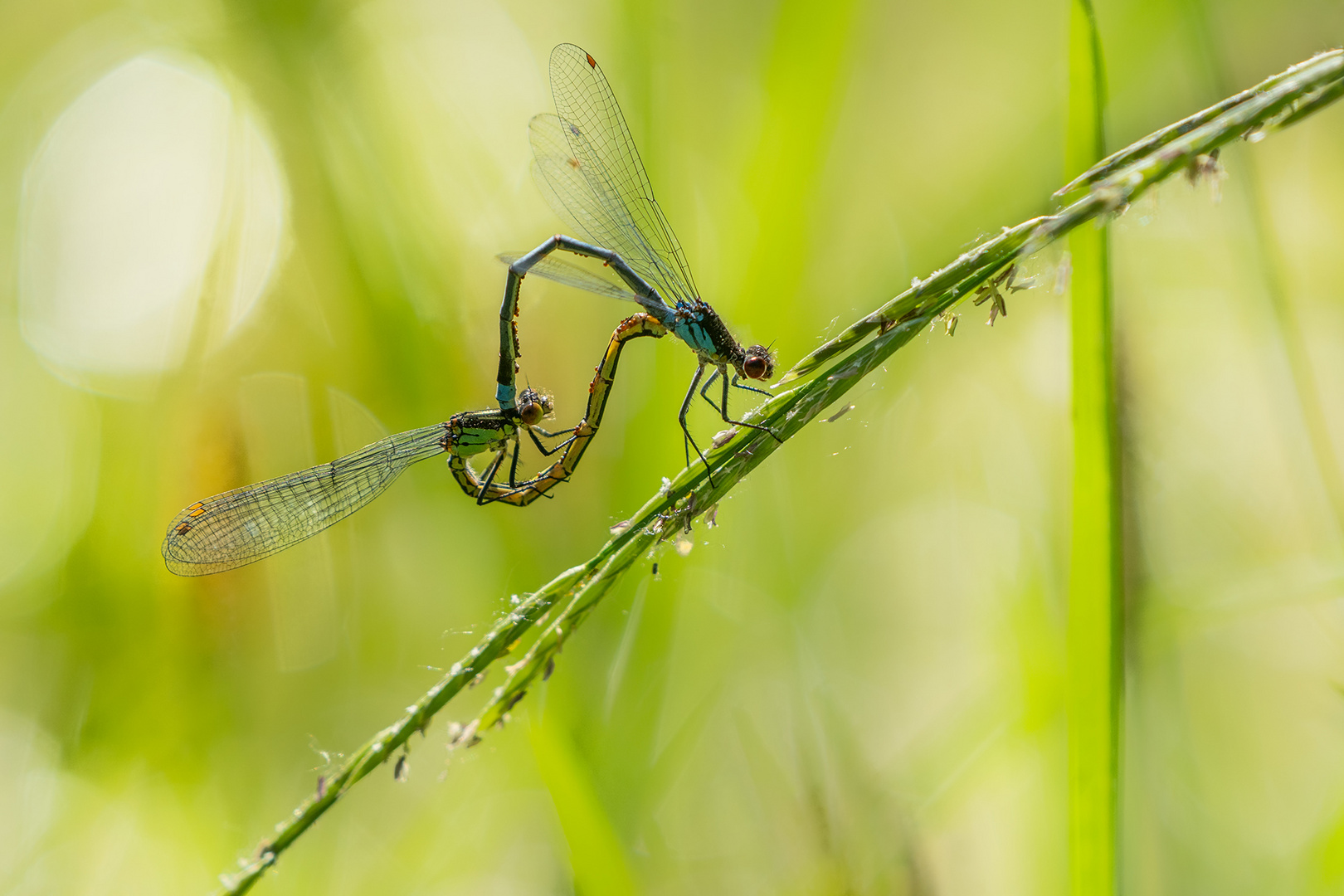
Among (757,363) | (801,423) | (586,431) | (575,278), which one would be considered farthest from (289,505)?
(801,423)

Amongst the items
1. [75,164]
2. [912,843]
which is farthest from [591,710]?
[75,164]

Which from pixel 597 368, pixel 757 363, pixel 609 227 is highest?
pixel 609 227

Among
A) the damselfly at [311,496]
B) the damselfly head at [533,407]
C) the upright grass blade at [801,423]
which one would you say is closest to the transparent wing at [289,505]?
the damselfly at [311,496]

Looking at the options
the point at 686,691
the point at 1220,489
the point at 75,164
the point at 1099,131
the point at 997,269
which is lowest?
the point at 1220,489

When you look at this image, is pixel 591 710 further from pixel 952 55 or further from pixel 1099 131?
pixel 952 55

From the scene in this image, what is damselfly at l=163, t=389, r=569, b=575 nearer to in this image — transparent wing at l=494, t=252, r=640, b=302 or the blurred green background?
the blurred green background

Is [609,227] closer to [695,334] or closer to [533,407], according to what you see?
[695,334]

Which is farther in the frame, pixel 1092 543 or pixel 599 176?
pixel 599 176
